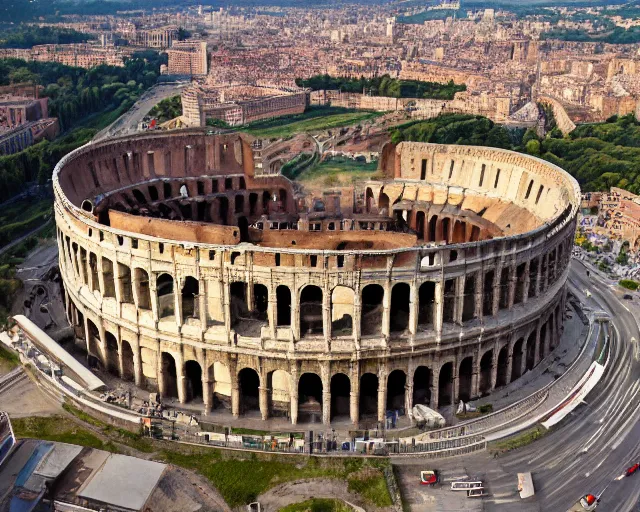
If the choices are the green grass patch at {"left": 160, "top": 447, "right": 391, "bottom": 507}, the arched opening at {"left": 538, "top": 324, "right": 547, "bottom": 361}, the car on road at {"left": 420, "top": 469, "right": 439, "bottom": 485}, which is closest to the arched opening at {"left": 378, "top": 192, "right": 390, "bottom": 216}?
the arched opening at {"left": 538, "top": 324, "right": 547, "bottom": 361}

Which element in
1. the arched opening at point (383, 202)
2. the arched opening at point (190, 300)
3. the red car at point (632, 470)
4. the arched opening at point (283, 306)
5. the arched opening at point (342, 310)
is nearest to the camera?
the red car at point (632, 470)

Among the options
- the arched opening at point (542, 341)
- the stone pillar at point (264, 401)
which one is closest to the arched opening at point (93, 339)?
the stone pillar at point (264, 401)

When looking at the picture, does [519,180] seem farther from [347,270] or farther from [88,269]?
[88,269]

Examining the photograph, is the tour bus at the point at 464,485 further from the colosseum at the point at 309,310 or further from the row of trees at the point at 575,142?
the row of trees at the point at 575,142

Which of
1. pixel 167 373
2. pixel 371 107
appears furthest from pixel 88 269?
pixel 371 107

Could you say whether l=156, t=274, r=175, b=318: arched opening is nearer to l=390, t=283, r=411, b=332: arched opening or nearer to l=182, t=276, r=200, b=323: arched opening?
l=182, t=276, r=200, b=323: arched opening

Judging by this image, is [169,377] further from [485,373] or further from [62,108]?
[62,108]
